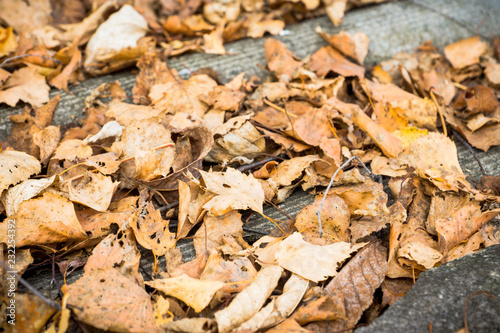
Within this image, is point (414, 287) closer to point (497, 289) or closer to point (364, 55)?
point (497, 289)

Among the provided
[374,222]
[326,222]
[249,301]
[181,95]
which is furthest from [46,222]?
[374,222]

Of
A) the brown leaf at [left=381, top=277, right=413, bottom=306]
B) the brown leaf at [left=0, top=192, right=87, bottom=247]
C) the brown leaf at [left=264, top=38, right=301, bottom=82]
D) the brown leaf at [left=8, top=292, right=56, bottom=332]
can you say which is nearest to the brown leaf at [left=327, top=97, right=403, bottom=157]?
the brown leaf at [left=264, top=38, right=301, bottom=82]

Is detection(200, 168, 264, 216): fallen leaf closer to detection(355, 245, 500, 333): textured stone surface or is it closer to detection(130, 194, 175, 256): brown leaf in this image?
detection(130, 194, 175, 256): brown leaf

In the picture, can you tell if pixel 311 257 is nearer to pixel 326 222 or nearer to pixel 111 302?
pixel 326 222

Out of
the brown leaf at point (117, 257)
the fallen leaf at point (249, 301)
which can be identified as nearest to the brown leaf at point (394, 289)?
the fallen leaf at point (249, 301)

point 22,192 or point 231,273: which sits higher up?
point 22,192

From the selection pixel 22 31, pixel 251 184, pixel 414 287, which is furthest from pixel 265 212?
pixel 22 31
